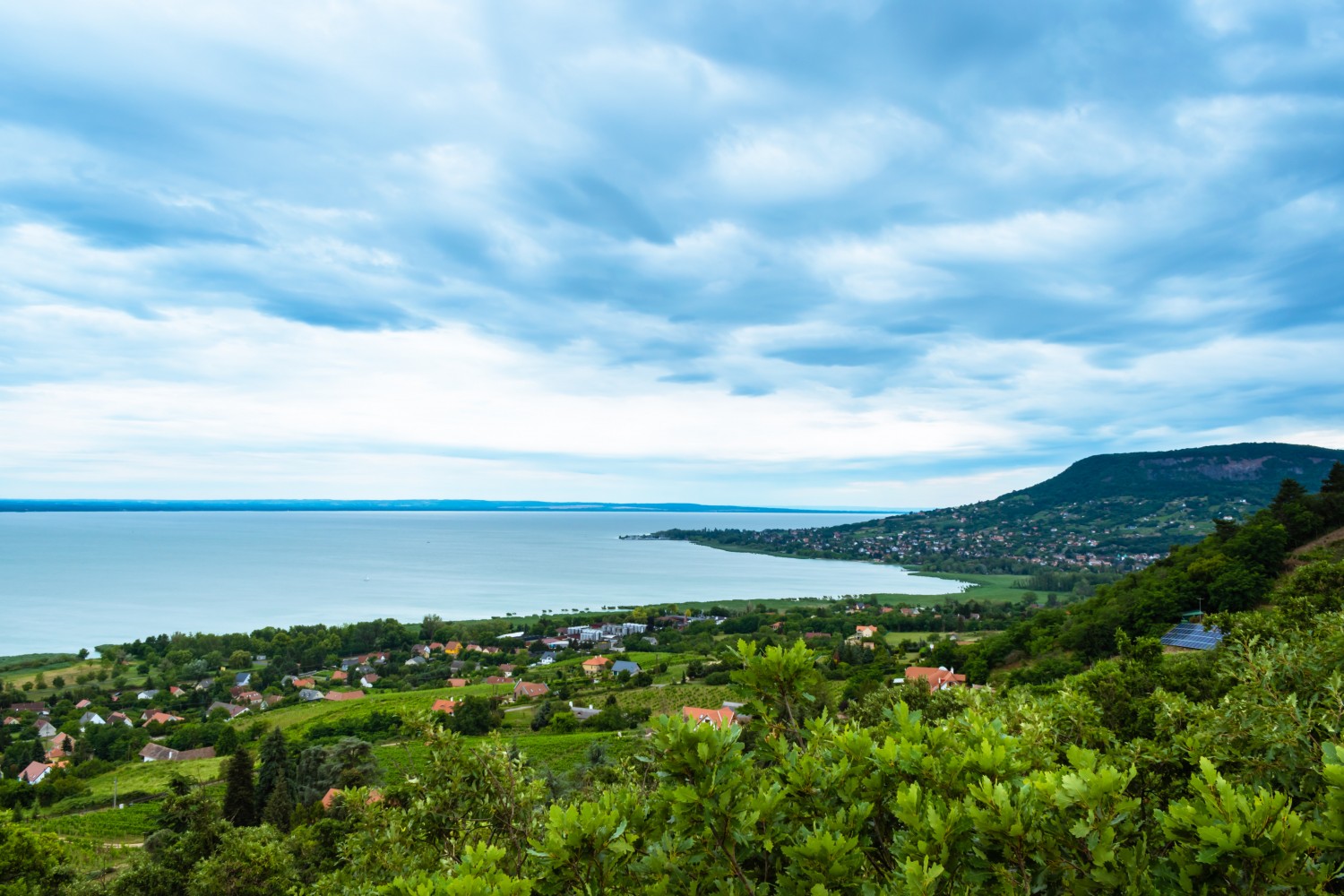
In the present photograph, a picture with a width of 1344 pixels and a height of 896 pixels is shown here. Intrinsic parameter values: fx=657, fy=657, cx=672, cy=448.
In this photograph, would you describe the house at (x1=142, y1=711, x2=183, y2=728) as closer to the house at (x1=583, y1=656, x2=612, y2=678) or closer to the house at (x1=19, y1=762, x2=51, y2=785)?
the house at (x1=19, y1=762, x2=51, y2=785)

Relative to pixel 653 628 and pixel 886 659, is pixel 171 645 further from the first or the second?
pixel 886 659

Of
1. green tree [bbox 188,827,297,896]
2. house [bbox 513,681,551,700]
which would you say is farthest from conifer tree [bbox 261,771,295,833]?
house [bbox 513,681,551,700]

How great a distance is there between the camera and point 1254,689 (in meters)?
4.80

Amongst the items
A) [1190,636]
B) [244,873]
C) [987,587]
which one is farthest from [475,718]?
[987,587]

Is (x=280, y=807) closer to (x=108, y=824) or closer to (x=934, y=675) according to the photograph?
(x=108, y=824)

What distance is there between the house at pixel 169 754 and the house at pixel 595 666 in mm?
27662

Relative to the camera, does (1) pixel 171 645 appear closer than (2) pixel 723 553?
Yes

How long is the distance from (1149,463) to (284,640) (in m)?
194

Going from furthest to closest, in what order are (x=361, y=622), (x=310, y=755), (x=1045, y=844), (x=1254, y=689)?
(x=361, y=622) < (x=310, y=755) < (x=1254, y=689) < (x=1045, y=844)

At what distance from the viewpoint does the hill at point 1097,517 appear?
12562 cm

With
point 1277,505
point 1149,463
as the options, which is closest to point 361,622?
point 1277,505

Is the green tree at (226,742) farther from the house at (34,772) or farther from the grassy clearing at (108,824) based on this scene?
the grassy clearing at (108,824)

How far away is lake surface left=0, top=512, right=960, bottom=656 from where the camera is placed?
82062 mm

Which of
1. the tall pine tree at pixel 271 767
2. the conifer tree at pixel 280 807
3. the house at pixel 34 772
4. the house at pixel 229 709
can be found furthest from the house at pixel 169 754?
the conifer tree at pixel 280 807
